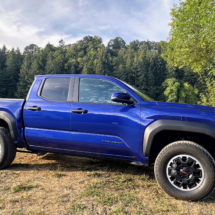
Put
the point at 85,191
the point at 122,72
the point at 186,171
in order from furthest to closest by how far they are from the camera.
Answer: the point at 122,72 → the point at 85,191 → the point at 186,171

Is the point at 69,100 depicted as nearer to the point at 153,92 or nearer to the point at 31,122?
the point at 31,122

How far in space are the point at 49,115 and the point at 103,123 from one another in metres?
0.99

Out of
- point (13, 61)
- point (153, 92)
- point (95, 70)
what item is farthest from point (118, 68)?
point (13, 61)

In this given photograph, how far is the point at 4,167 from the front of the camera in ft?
12.4

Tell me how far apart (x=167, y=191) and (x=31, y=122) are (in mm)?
2476

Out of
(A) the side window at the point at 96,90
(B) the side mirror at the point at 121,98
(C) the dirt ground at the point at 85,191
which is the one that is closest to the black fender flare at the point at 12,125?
(C) the dirt ground at the point at 85,191

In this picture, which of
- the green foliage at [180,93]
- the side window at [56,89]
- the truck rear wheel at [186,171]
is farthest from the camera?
the green foliage at [180,93]

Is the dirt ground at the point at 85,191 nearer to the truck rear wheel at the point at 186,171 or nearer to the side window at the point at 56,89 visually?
the truck rear wheel at the point at 186,171

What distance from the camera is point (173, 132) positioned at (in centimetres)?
296

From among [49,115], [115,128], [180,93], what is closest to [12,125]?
[49,115]

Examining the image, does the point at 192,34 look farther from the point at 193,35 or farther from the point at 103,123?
the point at 103,123

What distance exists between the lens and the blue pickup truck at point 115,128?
269 cm

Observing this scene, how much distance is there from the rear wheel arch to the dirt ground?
607 millimetres

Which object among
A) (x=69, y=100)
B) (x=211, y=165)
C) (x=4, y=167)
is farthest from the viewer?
(x=4, y=167)
